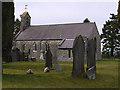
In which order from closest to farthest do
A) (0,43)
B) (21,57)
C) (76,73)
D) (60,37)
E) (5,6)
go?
(76,73) < (0,43) < (5,6) < (21,57) < (60,37)

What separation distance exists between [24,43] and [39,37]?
4.90 meters

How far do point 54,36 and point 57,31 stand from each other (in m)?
1.92

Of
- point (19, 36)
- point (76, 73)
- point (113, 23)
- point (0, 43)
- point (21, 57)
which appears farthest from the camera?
point (19, 36)

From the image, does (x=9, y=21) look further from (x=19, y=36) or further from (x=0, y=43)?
(x=19, y=36)

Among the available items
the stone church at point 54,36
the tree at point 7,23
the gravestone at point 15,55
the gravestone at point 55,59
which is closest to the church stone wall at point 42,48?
the stone church at point 54,36

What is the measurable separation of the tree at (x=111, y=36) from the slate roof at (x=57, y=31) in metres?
6.87

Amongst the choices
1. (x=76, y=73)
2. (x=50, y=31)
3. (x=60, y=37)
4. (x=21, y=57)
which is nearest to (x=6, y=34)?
(x=76, y=73)

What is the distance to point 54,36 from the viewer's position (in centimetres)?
3997

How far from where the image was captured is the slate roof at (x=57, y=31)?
1504 inches

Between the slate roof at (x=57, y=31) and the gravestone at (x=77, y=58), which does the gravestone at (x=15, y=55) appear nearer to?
the slate roof at (x=57, y=31)

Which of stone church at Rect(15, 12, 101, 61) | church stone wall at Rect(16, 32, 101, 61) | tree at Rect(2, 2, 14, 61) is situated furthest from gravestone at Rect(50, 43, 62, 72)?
church stone wall at Rect(16, 32, 101, 61)

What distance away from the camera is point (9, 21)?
17.7 meters

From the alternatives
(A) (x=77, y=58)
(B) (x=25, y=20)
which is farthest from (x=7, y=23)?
(B) (x=25, y=20)

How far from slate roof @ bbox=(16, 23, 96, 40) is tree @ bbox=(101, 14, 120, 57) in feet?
22.5
